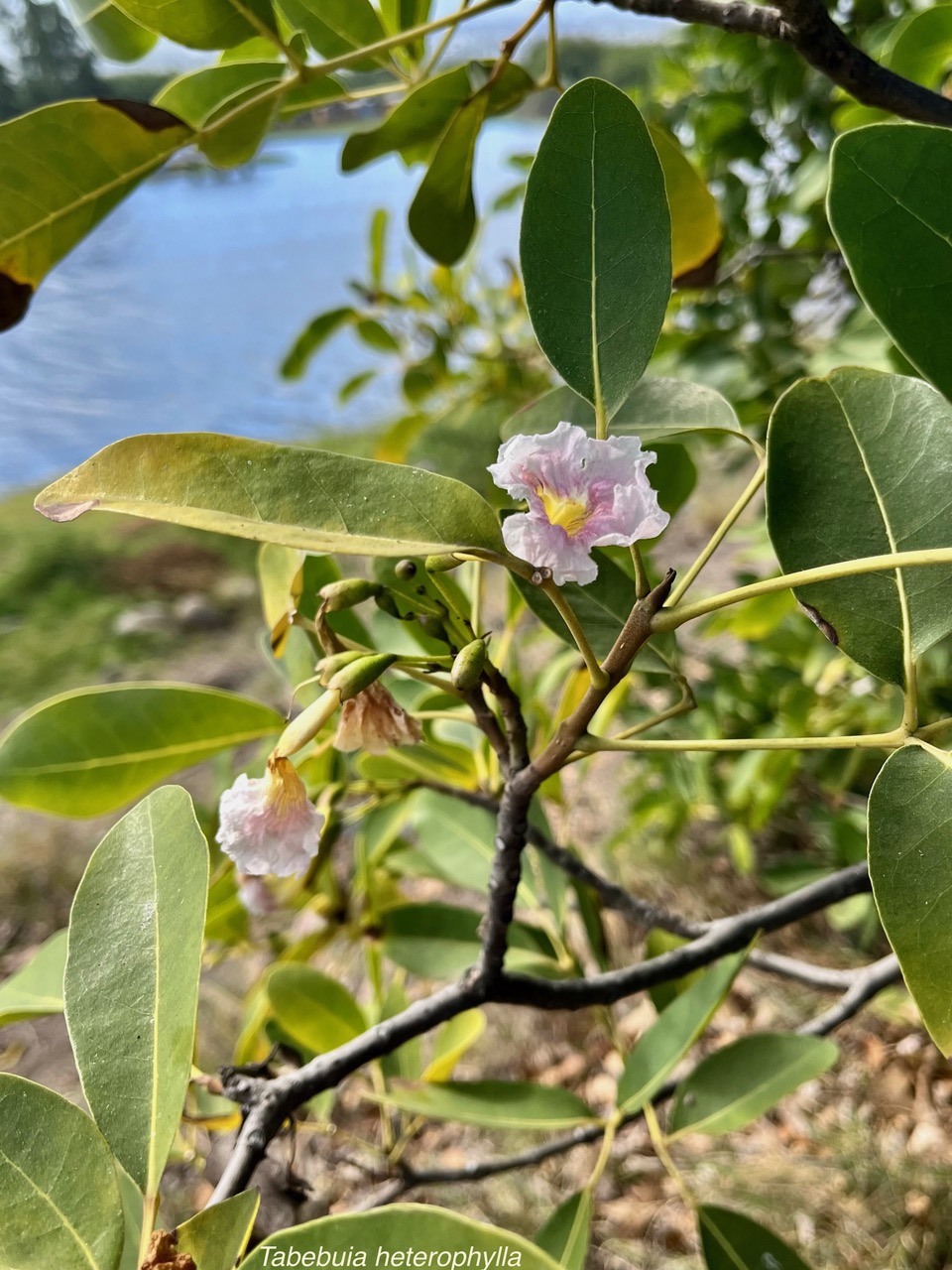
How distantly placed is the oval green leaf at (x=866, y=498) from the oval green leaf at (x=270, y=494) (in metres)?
0.12

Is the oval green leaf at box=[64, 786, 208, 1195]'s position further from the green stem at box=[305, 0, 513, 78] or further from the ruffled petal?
the green stem at box=[305, 0, 513, 78]

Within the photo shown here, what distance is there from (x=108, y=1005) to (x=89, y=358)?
17.6 feet

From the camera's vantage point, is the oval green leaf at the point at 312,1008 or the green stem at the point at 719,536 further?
the oval green leaf at the point at 312,1008

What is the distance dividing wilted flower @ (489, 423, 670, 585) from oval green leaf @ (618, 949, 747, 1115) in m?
0.23

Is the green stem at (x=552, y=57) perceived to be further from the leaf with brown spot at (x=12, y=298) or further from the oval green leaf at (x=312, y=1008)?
the oval green leaf at (x=312, y=1008)

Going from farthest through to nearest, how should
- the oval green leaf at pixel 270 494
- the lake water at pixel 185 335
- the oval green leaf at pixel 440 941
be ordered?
the lake water at pixel 185 335 → the oval green leaf at pixel 440 941 → the oval green leaf at pixel 270 494

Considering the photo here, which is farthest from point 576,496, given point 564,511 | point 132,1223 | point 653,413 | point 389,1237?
point 132,1223

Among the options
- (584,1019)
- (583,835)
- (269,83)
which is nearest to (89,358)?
(583,835)

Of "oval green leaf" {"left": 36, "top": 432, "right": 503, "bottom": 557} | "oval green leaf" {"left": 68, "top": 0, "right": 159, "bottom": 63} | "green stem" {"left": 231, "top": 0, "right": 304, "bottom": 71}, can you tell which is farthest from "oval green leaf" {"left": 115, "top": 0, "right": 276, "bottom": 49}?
"oval green leaf" {"left": 36, "top": 432, "right": 503, "bottom": 557}

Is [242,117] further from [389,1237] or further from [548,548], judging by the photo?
[389,1237]

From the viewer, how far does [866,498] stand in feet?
0.90

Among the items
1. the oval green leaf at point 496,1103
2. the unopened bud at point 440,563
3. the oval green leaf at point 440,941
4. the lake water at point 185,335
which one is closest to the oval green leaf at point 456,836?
the oval green leaf at point 440,941

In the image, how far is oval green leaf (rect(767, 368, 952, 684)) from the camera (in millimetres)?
271

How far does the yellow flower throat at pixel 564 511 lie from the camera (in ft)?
0.80
